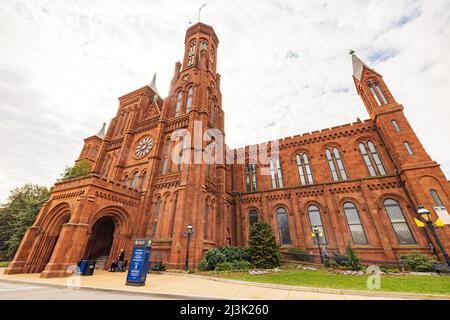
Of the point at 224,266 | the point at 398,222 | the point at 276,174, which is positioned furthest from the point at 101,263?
the point at 398,222

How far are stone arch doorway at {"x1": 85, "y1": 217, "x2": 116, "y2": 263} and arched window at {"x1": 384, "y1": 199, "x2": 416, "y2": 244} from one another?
86.1 ft

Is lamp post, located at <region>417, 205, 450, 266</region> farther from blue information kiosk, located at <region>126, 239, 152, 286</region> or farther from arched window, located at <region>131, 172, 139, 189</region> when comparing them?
arched window, located at <region>131, 172, 139, 189</region>

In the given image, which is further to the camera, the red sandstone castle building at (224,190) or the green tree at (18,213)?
the green tree at (18,213)

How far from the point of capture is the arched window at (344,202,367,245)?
1822cm

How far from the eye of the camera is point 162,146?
2198cm

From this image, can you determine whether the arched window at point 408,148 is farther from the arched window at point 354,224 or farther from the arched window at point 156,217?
the arched window at point 156,217

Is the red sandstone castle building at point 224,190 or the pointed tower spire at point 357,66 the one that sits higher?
the pointed tower spire at point 357,66

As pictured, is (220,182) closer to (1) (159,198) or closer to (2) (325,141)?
(1) (159,198)

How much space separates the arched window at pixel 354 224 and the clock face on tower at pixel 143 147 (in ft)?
75.7

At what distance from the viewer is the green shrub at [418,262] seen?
13406mm

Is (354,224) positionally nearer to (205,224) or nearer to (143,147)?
(205,224)

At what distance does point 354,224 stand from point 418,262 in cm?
533

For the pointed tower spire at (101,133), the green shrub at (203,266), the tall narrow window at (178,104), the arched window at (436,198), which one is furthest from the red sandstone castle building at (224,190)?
the pointed tower spire at (101,133)
